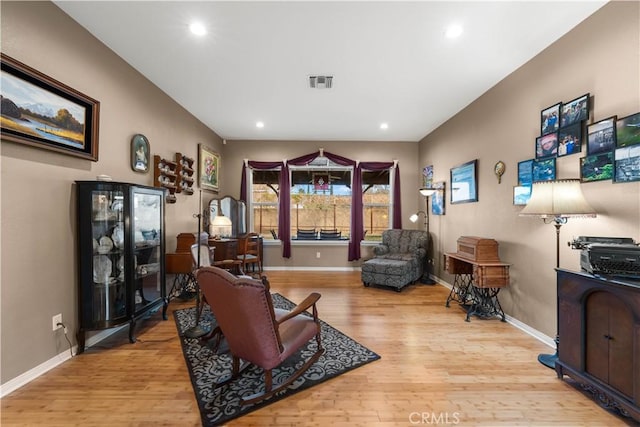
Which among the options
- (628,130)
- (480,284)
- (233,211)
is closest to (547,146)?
(628,130)

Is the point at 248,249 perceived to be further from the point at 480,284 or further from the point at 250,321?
the point at 480,284

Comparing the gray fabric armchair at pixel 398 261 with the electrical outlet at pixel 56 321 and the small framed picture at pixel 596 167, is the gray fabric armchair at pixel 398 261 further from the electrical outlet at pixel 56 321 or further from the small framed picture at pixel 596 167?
the electrical outlet at pixel 56 321

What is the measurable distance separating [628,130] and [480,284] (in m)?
1.83

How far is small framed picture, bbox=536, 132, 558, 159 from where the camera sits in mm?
2537

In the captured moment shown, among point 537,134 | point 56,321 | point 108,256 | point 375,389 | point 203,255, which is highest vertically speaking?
point 537,134

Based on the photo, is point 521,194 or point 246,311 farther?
point 521,194

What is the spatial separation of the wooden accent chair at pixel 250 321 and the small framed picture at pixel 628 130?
2.57 meters

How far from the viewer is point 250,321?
172cm

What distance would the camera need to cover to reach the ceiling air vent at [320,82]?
3.19 meters

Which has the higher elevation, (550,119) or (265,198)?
(550,119)

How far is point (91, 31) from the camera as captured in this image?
8.02ft

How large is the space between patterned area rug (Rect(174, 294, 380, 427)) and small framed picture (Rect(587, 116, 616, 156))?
2.48 meters

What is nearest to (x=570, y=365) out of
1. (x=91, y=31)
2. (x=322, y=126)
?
(x=322, y=126)

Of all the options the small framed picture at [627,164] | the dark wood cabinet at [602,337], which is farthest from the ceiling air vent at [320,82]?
the dark wood cabinet at [602,337]
